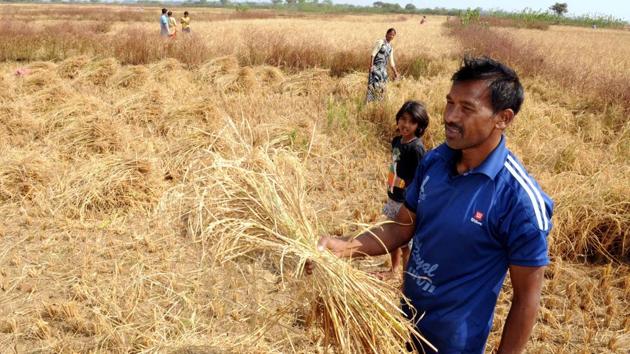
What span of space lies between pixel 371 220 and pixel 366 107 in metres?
2.74

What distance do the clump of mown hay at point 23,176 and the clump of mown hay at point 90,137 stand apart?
49 centimetres

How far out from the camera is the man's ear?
1.31m

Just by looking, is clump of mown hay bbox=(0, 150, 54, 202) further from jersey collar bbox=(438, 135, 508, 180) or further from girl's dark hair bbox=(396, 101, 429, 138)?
jersey collar bbox=(438, 135, 508, 180)

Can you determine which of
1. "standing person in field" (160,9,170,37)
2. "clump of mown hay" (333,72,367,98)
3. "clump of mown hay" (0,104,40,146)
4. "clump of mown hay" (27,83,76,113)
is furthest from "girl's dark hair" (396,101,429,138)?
"standing person in field" (160,9,170,37)

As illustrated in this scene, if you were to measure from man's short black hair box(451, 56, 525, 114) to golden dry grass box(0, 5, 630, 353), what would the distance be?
25.8 inches

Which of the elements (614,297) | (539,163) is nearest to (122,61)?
(539,163)

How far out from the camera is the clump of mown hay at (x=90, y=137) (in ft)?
16.9

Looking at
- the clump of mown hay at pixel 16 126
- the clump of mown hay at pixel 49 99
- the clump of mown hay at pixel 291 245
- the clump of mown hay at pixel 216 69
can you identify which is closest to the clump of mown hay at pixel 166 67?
the clump of mown hay at pixel 216 69

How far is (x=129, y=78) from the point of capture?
8.46 meters

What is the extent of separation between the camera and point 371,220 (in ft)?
13.6

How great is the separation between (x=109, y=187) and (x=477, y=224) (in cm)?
370

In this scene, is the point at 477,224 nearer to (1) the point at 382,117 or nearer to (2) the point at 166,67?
(1) the point at 382,117

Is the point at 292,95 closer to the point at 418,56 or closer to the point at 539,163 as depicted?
the point at 418,56

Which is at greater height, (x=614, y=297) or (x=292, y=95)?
(x=292, y=95)
